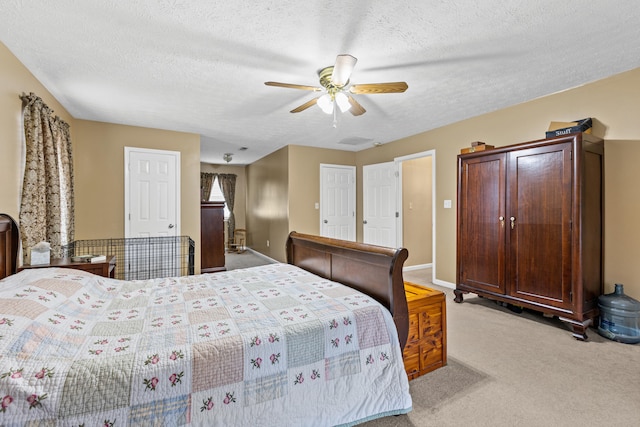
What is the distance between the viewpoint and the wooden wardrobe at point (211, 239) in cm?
520

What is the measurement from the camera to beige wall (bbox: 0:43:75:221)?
2295 mm

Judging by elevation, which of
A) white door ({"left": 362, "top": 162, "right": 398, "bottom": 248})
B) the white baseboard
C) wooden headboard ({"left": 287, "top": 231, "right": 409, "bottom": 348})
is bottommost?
the white baseboard

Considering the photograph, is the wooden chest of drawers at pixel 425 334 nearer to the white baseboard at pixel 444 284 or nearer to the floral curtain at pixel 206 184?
the white baseboard at pixel 444 284

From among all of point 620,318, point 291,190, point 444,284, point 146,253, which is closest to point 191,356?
point 620,318

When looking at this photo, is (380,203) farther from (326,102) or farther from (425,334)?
(425,334)

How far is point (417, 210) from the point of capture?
19.0 ft

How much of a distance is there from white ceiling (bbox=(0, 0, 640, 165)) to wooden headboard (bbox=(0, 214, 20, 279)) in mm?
1374

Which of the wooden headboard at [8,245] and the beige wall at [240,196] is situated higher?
the beige wall at [240,196]

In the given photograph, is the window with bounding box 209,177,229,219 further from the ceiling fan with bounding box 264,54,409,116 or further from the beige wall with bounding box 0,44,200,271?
the ceiling fan with bounding box 264,54,409,116

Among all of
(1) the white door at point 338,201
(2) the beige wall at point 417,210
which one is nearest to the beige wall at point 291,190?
(1) the white door at point 338,201

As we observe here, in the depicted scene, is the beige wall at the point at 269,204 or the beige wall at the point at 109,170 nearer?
the beige wall at the point at 109,170

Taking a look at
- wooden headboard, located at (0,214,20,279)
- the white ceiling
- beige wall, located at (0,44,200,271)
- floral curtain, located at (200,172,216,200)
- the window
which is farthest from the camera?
the window

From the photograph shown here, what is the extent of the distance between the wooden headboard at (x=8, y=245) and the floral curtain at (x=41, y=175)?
0.22m

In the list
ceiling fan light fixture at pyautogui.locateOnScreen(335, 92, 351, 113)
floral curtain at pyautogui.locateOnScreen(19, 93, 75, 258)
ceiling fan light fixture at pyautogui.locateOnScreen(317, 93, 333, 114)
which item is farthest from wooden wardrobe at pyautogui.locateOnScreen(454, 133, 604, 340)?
floral curtain at pyautogui.locateOnScreen(19, 93, 75, 258)
